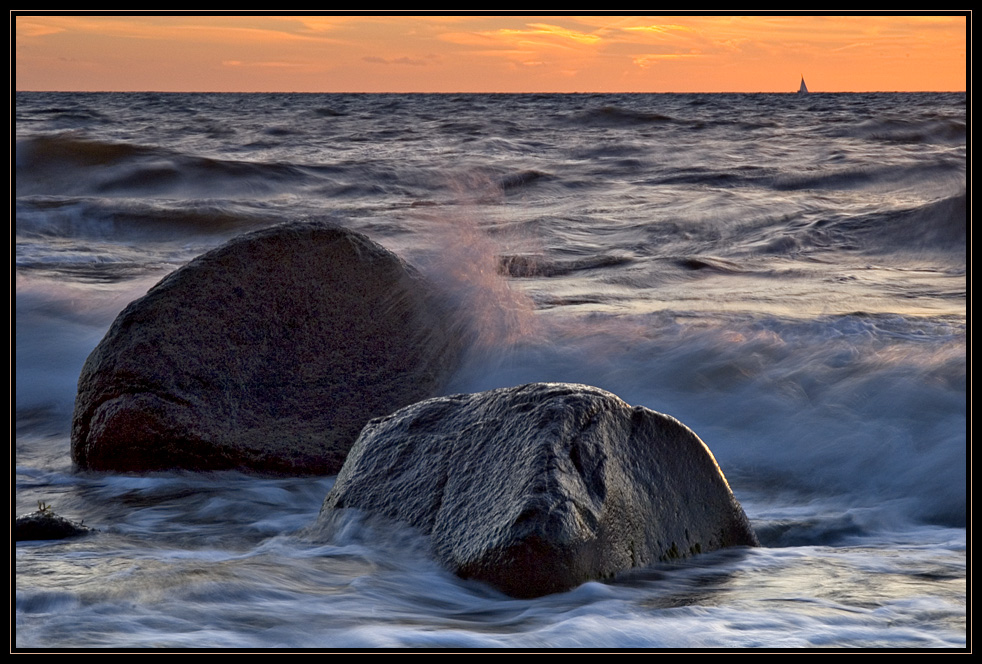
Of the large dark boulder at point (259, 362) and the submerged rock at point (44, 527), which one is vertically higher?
the large dark boulder at point (259, 362)

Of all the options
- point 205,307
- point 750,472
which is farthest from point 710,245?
point 205,307

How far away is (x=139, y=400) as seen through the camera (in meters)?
3.74

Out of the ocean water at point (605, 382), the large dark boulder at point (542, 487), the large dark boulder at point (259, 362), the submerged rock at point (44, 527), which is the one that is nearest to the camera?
the ocean water at point (605, 382)

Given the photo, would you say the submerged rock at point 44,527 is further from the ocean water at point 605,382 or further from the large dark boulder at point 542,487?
the large dark boulder at point 542,487

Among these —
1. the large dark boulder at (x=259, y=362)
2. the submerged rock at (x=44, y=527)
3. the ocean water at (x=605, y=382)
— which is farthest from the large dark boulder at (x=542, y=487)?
the large dark boulder at (x=259, y=362)

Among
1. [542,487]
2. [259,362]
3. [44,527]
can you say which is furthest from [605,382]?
[44,527]

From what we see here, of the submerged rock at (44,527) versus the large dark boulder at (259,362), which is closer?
the submerged rock at (44,527)

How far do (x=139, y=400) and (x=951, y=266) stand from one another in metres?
6.38

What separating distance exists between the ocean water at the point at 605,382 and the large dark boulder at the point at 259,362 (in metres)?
0.14

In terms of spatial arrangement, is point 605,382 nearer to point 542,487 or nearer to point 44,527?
point 542,487

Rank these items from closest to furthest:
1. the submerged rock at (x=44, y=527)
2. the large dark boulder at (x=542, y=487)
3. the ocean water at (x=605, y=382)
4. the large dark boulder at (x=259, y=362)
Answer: the ocean water at (x=605, y=382)
the large dark boulder at (x=542, y=487)
the submerged rock at (x=44, y=527)
the large dark boulder at (x=259, y=362)

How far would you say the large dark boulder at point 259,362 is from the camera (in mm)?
3764

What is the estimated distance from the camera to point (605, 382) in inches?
192
